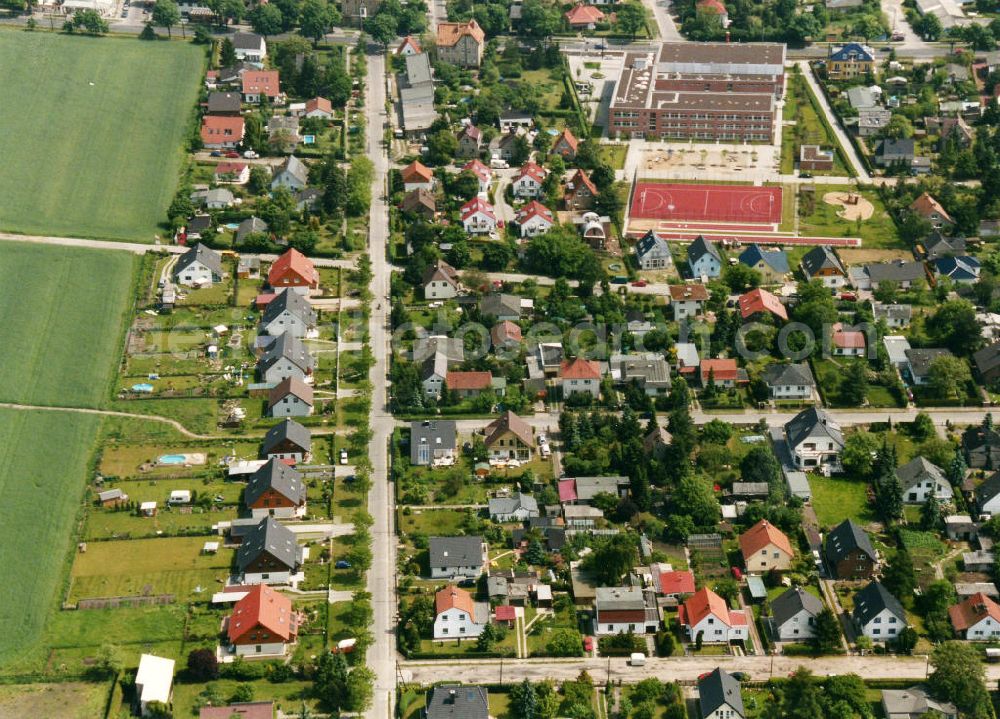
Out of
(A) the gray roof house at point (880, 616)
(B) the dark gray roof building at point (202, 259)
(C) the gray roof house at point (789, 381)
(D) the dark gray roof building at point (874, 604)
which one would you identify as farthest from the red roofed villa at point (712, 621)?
(B) the dark gray roof building at point (202, 259)

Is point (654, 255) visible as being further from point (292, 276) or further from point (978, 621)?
point (978, 621)

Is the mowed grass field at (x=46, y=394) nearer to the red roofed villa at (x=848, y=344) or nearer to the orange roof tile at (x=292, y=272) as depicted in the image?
the orange roof tile at (x=292, y=272)

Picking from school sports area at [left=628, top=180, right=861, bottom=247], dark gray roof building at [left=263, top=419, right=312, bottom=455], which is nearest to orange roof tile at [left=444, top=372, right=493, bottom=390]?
dark gray roof building at [left=263, top=419, right=312, bottom=455]

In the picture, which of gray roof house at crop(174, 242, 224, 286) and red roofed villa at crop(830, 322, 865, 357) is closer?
red roofed villa at crop(830, 322, 865, 357)

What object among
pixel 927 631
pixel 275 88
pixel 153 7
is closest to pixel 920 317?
pixel 927 631

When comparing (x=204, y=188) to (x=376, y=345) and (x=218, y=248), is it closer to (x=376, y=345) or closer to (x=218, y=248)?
(x=218, y=248)

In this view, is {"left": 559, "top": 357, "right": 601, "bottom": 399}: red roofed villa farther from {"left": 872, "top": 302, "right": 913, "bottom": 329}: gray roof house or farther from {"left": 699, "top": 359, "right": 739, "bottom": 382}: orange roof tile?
{"left": 872, "top": 302, "right": 913, "bottom": 329}: gray roof house
